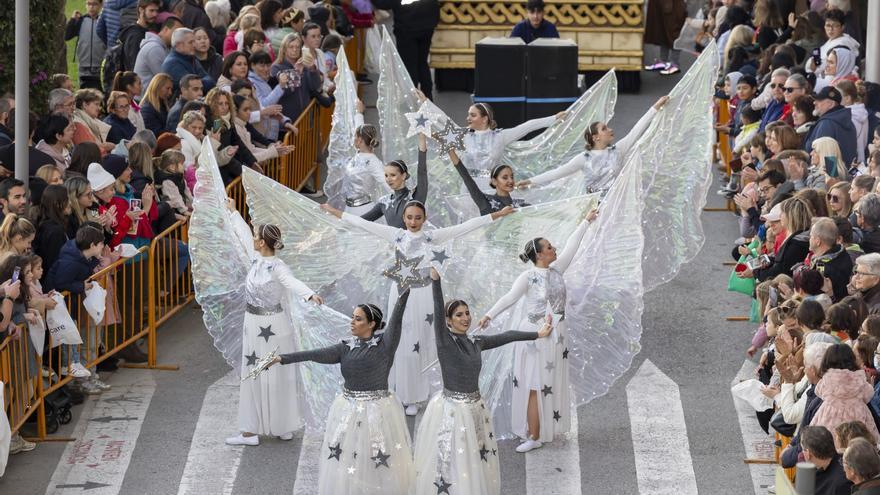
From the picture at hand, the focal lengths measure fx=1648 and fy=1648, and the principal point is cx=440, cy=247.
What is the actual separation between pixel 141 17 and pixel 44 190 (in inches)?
222

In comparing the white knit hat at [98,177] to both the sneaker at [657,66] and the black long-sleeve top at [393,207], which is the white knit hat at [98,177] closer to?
the black long-sleeve top at [393,207]

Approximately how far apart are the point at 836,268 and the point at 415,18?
38.2 feet

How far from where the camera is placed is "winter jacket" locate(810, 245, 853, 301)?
1330cm

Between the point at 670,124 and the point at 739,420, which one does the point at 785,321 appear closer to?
the point at 739,420

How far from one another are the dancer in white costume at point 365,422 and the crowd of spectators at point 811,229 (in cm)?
283

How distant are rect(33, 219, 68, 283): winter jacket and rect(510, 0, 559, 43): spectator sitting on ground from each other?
951cm

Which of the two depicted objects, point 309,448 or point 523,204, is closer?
point 309,448

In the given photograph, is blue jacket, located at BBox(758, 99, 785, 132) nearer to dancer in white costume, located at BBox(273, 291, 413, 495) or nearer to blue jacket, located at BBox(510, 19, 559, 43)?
blue jacket, located at BBox(510, 19, 559, 43)

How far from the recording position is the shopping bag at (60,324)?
44.4 feet

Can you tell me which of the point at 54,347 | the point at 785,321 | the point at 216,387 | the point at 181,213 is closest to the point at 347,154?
the point at 181,213

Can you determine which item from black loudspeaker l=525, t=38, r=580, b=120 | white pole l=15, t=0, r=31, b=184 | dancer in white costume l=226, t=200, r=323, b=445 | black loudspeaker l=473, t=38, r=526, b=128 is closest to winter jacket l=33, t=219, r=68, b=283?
white pole l=15, t=0, r=31, b=184

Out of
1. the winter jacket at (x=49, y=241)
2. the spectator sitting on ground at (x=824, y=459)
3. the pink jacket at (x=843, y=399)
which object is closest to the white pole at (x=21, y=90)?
the winter jacket at (x=49, y=241)

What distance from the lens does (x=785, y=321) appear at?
1270cm

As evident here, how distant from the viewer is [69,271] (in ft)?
46.1
